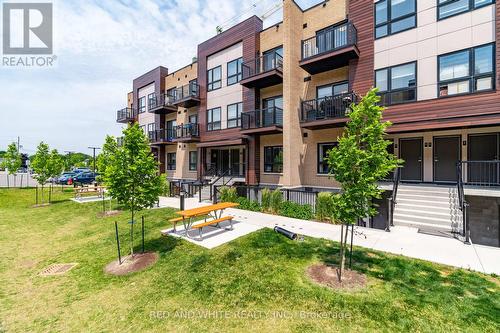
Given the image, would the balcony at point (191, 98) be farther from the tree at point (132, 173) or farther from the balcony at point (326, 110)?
the tree at point (132, 173)

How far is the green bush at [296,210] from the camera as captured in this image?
10969 mm

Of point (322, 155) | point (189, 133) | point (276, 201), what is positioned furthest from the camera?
point (189, 133)

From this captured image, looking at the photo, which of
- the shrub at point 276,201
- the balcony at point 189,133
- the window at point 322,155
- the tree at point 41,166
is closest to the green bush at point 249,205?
the shrub at point 276,201

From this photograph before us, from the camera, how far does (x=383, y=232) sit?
8.56m

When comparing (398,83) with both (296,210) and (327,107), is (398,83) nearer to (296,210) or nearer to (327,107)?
(327,107)

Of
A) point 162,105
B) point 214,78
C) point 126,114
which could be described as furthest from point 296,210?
point 126,114

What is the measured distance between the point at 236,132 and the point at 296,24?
813cm

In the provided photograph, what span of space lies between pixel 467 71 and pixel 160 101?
24.6m

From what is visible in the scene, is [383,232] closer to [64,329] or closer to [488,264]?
[488,264]

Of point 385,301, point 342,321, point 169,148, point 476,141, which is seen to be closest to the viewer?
point 342,321

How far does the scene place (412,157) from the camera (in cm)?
1228

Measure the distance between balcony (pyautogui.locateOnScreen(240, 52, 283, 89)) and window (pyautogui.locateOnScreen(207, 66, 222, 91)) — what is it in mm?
3199

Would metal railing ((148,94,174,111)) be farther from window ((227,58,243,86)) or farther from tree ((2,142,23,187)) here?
tree ((2,142,23,187))

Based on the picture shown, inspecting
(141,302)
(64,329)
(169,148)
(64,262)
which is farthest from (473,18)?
(169,148)
